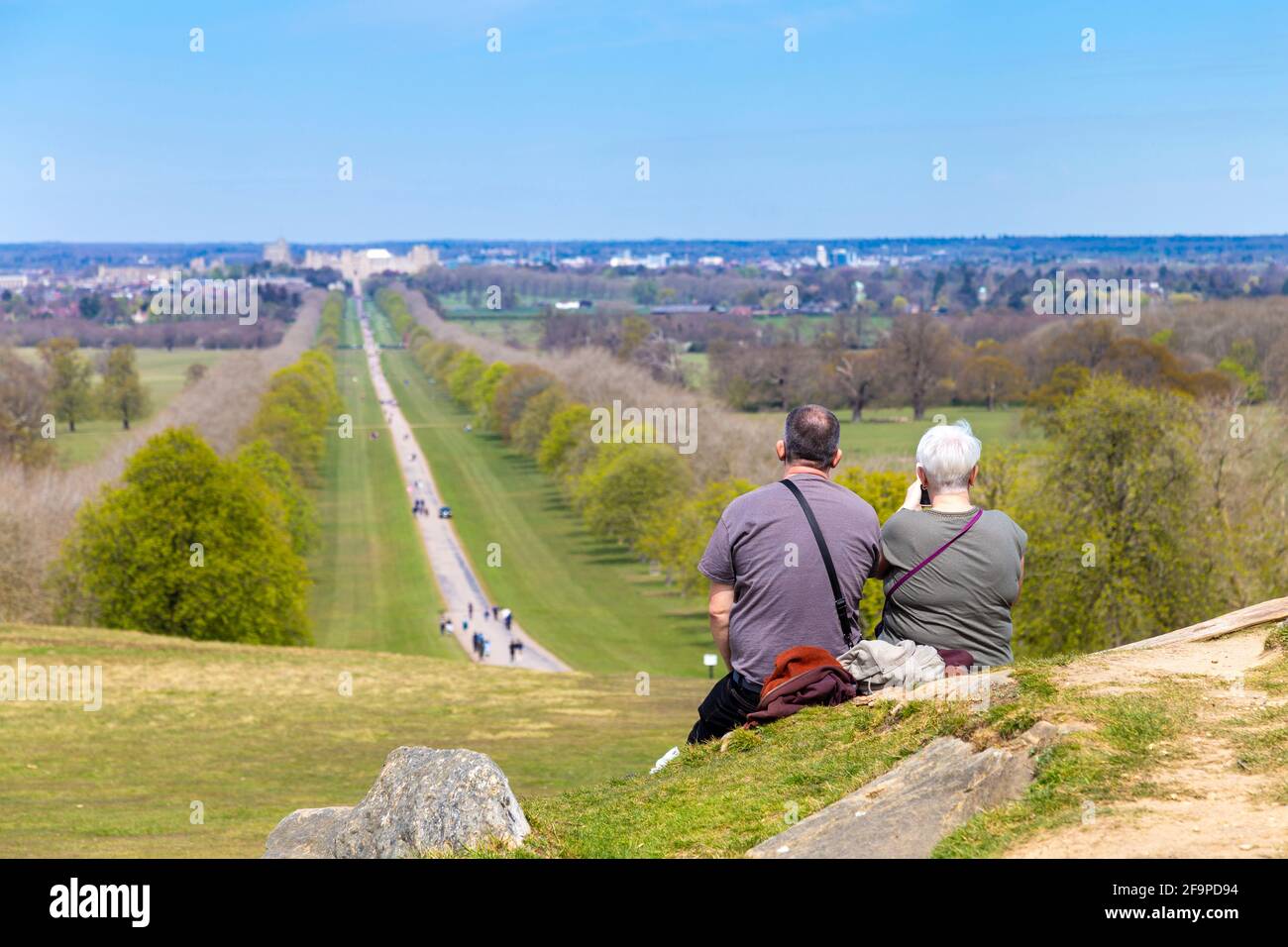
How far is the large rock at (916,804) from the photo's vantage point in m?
7.65

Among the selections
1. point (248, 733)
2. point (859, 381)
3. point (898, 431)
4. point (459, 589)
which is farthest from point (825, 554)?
point (859, 381)

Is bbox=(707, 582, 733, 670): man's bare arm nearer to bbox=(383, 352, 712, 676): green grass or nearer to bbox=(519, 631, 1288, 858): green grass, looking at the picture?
bbox=(519, 631, 1288, 858): green grass

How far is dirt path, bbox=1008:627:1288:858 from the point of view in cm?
670

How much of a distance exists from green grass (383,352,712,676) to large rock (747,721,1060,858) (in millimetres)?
46226

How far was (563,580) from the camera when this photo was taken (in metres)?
76.9

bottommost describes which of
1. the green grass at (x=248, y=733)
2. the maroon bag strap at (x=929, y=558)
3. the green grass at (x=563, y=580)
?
the green grass at (x=563, y=580)

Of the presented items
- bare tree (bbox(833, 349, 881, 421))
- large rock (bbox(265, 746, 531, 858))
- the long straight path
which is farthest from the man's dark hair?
bare tree (bbox(833, 349, 881, 421))

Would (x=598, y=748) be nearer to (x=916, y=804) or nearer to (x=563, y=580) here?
(x=916, y=804)

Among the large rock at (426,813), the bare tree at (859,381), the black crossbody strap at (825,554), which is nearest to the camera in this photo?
the large rock at (426,813)

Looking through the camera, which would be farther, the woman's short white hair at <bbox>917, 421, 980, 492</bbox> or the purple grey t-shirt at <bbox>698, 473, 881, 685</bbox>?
the purple grey t-shirt at <bbox>698, 473, 881, 685</bbox>

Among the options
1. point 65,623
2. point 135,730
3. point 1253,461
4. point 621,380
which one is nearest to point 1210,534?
point 1253,461

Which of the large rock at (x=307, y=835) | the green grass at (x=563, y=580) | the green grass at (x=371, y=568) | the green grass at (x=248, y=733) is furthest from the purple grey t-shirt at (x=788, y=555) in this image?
the green grass at (x=371, y=568)

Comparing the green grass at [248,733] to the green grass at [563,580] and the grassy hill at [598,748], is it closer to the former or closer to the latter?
the grassy hill at [598,748]

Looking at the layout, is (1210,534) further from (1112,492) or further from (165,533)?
(165,533)
